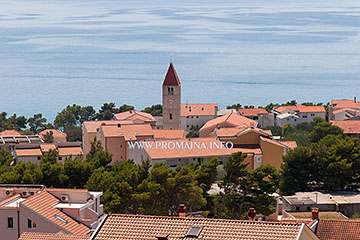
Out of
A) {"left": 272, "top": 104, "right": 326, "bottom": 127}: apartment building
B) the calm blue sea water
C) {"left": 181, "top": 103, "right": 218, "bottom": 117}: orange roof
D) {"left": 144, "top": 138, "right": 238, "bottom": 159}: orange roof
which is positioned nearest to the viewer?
{"left": 144, "top": 138, "right": 238, "bottom": 159}: orange roof

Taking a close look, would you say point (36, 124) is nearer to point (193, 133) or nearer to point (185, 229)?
point (193, 133)

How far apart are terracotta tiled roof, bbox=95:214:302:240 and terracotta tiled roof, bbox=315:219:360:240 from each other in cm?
501

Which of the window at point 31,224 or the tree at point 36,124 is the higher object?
the window at point 31,224

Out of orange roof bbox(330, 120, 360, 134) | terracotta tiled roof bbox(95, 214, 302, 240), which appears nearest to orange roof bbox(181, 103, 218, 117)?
orange roof bbox(330, 120, 360, 134)

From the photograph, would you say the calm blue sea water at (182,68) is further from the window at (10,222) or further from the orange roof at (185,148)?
the window at (10,222)

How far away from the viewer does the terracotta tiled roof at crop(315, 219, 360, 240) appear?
14.6 meters

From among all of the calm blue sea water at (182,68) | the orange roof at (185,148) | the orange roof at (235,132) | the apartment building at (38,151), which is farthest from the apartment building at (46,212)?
the calm blue sea water at (182,68)

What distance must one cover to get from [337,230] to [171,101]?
1580 inches

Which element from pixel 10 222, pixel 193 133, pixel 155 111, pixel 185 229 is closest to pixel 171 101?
pixel 193 133

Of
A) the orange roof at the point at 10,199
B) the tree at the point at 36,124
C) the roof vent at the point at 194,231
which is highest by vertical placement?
the roof vent at the point at 194,231

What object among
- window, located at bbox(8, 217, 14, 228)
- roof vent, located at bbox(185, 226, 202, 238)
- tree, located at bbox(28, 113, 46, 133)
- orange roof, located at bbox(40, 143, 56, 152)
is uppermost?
roof vent, located at bbox(185, 226, 202, 238)

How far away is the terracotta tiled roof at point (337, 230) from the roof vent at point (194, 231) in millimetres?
5298

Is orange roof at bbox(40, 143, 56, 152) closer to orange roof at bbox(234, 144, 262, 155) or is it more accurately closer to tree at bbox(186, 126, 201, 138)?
orange roof at bbox(234, 144, 262, 155)

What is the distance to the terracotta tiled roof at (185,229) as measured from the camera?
380 inches
